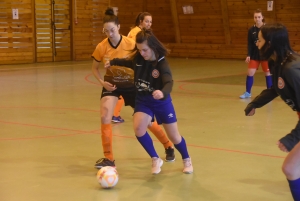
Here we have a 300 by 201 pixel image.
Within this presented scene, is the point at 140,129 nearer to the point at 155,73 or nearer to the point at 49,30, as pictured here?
the point at 155,73

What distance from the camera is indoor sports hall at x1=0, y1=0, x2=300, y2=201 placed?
5.04m

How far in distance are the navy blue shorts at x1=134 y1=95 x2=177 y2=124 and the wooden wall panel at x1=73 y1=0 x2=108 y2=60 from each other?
15.4 m

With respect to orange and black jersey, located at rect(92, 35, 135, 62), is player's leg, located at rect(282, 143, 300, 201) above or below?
below

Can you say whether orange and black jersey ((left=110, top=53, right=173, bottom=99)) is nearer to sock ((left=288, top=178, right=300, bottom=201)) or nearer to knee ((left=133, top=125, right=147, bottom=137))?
knee ((left=133, top=125, right=147, bottom=137))

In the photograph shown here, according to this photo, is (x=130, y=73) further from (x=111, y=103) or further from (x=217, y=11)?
(x=217, y=11)

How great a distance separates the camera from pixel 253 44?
35.4 feet

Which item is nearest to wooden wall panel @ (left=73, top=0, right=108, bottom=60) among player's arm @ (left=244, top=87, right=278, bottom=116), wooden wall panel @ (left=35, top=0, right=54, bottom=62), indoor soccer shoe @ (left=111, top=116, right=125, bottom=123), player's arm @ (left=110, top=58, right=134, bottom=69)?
wooden wall panel @ (left=35, top=0, right=54, bottom=62)

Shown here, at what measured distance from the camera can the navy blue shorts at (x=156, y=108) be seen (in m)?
5.20

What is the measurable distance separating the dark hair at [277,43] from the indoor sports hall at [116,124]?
1.36 meters

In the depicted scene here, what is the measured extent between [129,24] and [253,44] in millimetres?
13246

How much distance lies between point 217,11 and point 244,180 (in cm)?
1673

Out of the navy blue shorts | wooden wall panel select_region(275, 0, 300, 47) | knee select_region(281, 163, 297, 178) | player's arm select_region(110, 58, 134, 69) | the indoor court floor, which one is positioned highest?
wooden wall panel select_region(275, 0, 300, 47)

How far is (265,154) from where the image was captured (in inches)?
246

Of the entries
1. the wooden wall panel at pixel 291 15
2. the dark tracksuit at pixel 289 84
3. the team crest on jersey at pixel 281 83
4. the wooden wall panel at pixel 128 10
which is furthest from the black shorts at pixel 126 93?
the wooden wall panel at pixel 128 10
